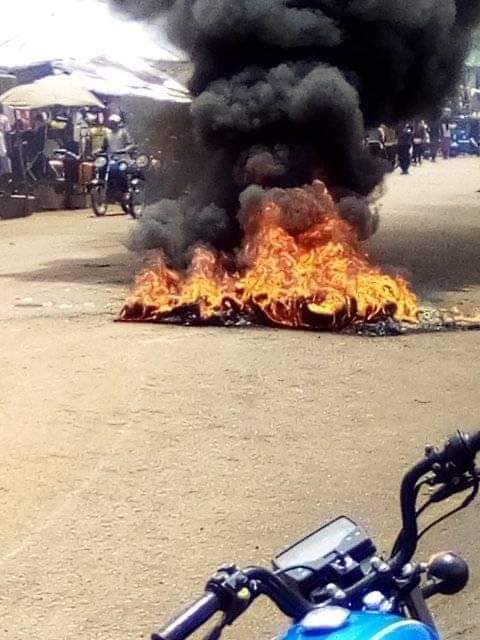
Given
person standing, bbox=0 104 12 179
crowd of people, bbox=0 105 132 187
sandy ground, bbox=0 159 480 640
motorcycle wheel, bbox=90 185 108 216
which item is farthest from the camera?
crowd of people, bbox=0 105 132 187

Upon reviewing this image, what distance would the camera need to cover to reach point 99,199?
20797 millimetres

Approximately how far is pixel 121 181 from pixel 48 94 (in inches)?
92.8

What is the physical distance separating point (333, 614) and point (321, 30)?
424 inches

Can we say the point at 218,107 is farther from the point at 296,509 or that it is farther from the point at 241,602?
the point at 241,602

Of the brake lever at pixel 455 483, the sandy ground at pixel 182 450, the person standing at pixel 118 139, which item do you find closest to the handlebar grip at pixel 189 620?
the brake lever at pixel 455 483

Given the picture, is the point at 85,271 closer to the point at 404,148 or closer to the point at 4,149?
the point at 4,149

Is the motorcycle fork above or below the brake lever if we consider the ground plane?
below

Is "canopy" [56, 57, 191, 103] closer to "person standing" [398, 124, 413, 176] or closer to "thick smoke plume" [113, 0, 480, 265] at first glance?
"thick smoke plume" [113, 0, 480, 265]

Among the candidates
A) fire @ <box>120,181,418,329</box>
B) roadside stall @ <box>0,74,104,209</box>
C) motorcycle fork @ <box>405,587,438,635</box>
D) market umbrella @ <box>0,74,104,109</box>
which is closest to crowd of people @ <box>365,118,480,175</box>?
market umbrella @ <box>0,74,104,109</box>

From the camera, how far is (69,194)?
74.2 ft

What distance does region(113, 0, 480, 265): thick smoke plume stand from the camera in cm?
1152

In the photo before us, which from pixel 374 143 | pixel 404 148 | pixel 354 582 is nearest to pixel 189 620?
pixel 354 582

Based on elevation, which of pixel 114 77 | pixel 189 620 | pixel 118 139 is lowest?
pixel 189 620

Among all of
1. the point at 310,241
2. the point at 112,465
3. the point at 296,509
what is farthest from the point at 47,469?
the point at 310,241
